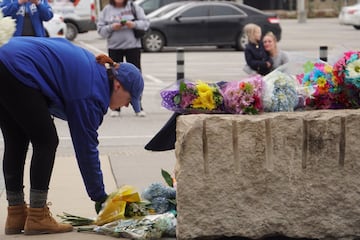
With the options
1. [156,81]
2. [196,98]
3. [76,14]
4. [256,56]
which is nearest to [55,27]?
[76,14]

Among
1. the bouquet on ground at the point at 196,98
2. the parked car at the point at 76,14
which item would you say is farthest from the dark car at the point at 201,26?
the bouquet on ground at the point at 196,98

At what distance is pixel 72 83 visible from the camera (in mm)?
5203

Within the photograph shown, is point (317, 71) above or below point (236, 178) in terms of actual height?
above

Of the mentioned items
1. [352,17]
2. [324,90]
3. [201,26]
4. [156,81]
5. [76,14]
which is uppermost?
[324,90]

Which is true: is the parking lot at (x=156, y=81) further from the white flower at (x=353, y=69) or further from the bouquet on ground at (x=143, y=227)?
the bouquet on ground at (x=143, y=227)

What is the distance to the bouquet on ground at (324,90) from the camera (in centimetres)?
556

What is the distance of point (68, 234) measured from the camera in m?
5.55

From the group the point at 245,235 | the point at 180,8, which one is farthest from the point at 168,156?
the point at 180,8

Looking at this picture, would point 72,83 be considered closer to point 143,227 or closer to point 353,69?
point 143,227

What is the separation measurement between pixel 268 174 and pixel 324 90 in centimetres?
77

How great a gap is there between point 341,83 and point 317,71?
0.25 metres

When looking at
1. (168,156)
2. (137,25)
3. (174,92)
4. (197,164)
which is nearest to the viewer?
(197,164)

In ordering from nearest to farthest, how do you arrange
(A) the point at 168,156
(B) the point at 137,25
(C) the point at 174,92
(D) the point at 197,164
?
1. (D) the point at 197,164
2. (C) the point at 174,92
3. (A) the point at 168,156
4. (B) the point at 137,25

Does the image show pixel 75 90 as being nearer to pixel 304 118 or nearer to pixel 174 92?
pixel 174 92
